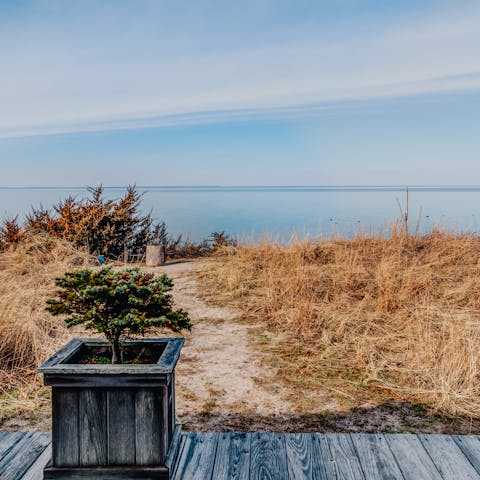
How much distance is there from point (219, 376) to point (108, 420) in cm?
204

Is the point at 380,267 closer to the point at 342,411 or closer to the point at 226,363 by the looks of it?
the point at 226,363

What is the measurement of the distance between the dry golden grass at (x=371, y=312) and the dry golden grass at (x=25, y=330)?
202cm

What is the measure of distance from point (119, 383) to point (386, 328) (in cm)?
362

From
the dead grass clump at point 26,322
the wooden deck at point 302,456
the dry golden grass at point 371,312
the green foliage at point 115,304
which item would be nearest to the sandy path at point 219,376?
→ the dry golden grass at point 371,312

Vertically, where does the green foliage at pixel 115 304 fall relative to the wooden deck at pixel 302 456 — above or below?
above

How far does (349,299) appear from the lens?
606cm

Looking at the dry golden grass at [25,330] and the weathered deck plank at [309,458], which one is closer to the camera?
the weathered deck plank at [309,458]

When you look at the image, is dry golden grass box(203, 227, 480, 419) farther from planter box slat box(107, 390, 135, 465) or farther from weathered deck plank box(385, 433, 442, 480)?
planter box slat box(107, 390, 135, 465)

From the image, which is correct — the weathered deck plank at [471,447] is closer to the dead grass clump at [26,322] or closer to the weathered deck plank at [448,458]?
the weathered deck plank at [448,458]

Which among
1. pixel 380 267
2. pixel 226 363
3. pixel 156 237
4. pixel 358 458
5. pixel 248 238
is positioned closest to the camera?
pixel 358 458

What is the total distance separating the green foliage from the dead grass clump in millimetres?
1785

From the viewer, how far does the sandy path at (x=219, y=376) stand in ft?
10.9

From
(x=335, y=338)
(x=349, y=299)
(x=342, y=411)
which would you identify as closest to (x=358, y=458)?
(x=342, y=411)

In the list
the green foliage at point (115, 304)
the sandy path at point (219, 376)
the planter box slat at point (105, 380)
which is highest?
the green foliage at point (115, 304)
